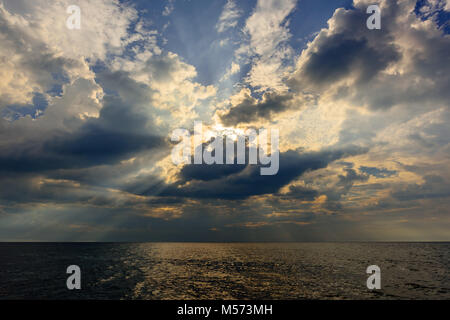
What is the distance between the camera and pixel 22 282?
1731 inches

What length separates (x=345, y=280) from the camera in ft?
145
